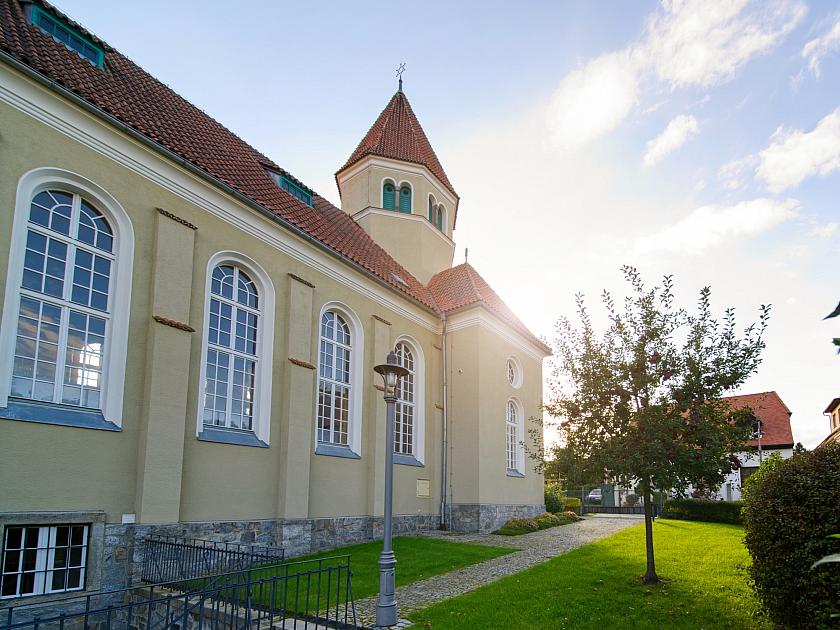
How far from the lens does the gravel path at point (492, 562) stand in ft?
31.8

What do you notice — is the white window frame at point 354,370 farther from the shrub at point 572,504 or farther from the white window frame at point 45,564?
the shrub at point 572,504

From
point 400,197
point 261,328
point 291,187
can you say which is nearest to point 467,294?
point 400,197

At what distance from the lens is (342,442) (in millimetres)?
16203

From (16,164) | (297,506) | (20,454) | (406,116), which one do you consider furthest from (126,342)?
(406,116)

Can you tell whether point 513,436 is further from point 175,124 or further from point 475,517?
point 175,124

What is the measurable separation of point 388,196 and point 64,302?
15.7 metres

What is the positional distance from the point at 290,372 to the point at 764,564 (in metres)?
10.1

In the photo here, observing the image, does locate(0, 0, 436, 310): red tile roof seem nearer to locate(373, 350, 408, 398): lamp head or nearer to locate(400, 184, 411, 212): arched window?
locate(400, 184, 411, 212): arched window

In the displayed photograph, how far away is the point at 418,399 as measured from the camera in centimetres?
2009

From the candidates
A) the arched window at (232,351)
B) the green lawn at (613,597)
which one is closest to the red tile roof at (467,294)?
the arched window at (232,351)

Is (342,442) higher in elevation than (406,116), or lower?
lower

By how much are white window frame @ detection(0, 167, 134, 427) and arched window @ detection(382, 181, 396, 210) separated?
45.5 ft

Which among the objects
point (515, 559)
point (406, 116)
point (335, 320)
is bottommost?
point (515, 559)

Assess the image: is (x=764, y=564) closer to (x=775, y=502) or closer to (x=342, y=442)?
(x=775, y=502)
